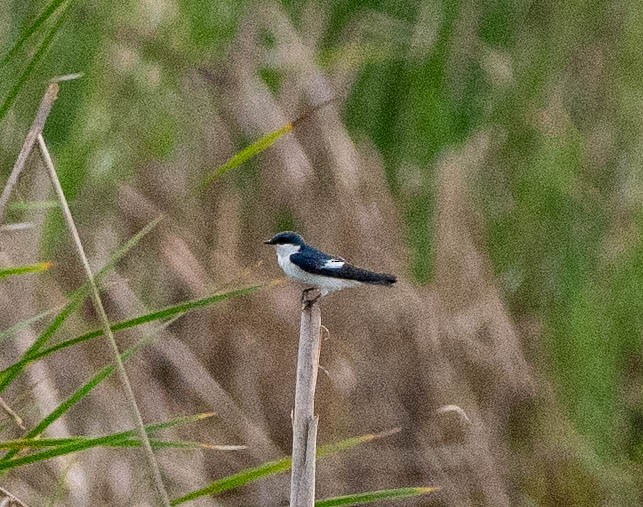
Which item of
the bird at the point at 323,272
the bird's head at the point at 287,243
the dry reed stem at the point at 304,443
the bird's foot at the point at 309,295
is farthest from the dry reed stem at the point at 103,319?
the bird's head at the point at 287,243

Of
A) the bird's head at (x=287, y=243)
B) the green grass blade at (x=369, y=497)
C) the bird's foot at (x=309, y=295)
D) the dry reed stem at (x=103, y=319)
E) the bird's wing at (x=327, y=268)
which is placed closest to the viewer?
the dry reed stem at (x=103, y=319)

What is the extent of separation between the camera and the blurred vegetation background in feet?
5.97

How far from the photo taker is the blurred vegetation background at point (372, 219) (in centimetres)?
182

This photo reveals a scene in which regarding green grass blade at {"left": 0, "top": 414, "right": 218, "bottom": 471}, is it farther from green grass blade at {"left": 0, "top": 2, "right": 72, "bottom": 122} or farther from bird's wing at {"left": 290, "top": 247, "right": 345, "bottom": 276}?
bird's wing at {"left": 290, "top": 247, "right": 345, "bottom": 276}

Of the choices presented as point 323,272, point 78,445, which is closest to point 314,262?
point 323,272

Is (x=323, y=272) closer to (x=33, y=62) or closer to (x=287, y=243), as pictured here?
(x=287, y=243)

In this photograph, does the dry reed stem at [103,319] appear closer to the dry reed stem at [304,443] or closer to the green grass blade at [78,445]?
the green grass blade at [78,445]

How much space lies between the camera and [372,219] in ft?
9.73

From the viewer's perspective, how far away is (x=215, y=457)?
10.7ft

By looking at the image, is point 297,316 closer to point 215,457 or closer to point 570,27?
point 215,457

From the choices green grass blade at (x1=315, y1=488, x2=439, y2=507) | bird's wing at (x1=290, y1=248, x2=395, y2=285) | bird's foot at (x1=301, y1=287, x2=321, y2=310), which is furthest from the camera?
bird's wing at (x1=290, y1=248, x2=395, y2=285)

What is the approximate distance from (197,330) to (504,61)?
1.61 m

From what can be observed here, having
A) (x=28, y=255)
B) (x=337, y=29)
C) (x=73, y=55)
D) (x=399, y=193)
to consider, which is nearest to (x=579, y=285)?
(x=399, y=193)

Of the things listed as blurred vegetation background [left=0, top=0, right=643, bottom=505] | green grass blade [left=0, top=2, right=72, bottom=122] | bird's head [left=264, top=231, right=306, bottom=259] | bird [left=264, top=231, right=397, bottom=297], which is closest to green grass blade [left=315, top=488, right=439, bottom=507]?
blurred vegetation background [left=0, top=0, right=643, bottom=505]
